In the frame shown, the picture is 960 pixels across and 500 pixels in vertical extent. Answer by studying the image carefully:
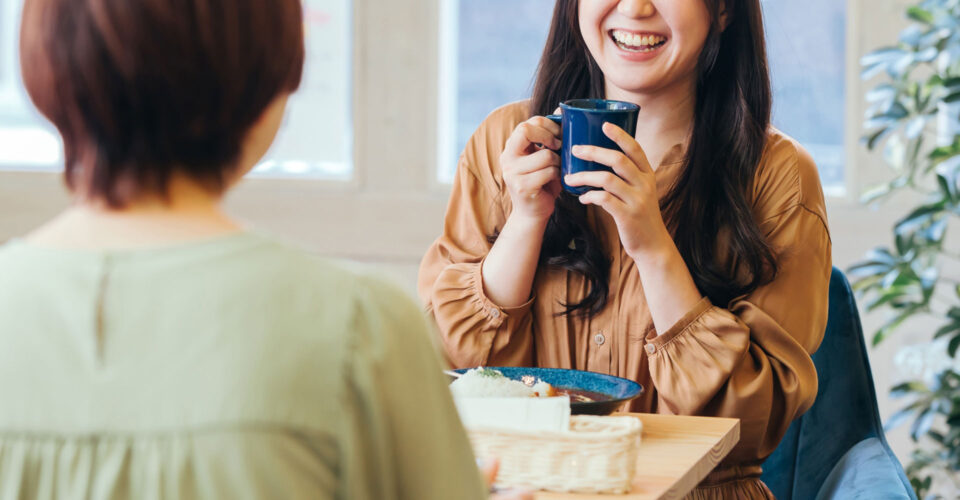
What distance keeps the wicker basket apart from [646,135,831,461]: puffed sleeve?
41 centimetres

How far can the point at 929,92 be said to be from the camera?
256 cm

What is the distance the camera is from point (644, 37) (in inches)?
59.7

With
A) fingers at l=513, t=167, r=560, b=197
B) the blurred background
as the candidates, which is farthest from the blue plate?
the blurred background

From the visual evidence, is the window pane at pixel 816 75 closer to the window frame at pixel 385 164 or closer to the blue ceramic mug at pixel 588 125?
the window frame at pixel 385 164

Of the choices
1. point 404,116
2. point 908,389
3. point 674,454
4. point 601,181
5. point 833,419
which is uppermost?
point 601,181

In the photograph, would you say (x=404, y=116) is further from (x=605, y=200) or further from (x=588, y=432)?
(x=588, y=432)

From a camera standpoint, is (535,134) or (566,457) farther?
(535,134)

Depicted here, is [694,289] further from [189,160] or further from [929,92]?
[929,92]

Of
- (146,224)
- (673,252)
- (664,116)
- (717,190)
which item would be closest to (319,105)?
(664,116)

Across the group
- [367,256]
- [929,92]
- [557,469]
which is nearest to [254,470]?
[557,469]

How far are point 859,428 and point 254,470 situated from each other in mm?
1328

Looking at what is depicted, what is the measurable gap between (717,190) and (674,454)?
0.53 m

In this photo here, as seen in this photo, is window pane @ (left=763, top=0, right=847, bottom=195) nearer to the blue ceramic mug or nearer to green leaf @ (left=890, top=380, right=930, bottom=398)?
green leaf @ (left=890, top=380, right=930, bottom=398)

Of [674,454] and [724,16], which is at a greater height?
[724,16]
